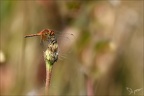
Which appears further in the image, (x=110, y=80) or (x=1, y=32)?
(x=1, y=32)

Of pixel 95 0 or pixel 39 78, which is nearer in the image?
pixel 39 78

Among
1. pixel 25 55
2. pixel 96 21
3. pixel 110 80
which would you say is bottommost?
pixel 110 80

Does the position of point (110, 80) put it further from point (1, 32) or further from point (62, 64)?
point (1, 32)

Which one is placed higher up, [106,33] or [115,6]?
[115,6]

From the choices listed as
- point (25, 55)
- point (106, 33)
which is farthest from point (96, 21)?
point (25, 55)

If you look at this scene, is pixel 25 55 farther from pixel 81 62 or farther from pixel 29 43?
pixel 81 62

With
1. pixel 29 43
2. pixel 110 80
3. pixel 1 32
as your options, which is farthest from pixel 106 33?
pixel 1 32
